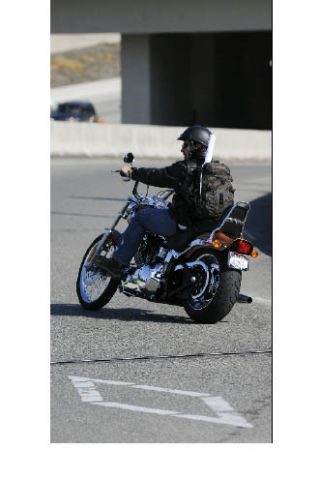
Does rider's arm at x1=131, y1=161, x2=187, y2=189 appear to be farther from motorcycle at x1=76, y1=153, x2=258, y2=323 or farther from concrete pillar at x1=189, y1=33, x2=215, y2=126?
concrete pillar at x1=189, y1=33, x2=215, y2=126

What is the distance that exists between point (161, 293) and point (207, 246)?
62cm

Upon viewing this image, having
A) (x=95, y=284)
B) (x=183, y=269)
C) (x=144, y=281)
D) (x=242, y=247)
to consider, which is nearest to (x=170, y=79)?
(x=95, y=284)

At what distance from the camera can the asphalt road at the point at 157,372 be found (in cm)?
636

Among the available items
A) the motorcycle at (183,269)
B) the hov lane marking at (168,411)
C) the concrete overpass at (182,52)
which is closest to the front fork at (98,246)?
the motorcycle at (183,269)

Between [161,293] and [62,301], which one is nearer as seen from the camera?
[161,293]

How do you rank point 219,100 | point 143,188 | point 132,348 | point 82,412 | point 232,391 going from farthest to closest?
point 219,100, point 143,188, point 132,348, point 232,391, point 82,412

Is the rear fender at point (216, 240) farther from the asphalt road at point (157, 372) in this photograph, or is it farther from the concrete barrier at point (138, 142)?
the concrete barrier at point (138, 142)

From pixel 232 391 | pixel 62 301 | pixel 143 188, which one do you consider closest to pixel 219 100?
pixel 143 188

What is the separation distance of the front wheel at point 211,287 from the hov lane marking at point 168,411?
6.36 feet

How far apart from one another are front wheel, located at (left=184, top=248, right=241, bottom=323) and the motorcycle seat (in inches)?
6.0

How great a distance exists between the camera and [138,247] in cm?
987

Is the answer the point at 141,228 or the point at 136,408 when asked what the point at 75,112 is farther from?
the point at 136,408

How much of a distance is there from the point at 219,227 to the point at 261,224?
8.61 metres
